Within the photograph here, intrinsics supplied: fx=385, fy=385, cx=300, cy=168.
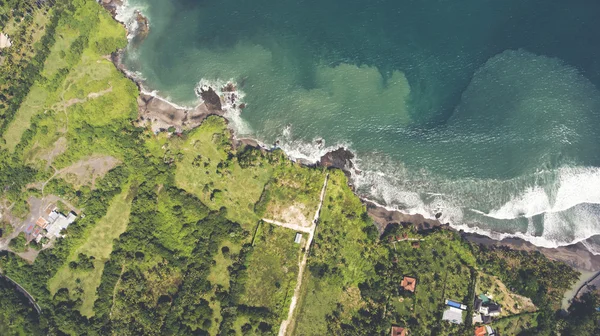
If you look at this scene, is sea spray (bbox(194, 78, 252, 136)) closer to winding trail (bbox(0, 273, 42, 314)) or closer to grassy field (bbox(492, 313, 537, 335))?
winding trail (bbox(0, 273, 42, 314))

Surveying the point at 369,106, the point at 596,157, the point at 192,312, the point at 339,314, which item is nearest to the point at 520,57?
the point at 596,157

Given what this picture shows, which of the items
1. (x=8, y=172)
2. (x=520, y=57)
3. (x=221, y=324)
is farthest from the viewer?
(x=520, y=57)

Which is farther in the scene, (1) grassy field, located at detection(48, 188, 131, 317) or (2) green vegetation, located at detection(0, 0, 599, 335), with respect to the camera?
(1) grassy field, located at detection(48, 188, 131, 317)

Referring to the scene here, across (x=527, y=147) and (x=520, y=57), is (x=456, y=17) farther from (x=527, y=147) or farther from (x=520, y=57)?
(x=527, y=147)

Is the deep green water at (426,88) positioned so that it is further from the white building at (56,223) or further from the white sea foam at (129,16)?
the white building at (56,223)

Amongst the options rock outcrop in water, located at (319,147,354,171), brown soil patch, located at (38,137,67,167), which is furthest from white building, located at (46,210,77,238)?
rock outcrop in water, located at (319,147,354,171)
